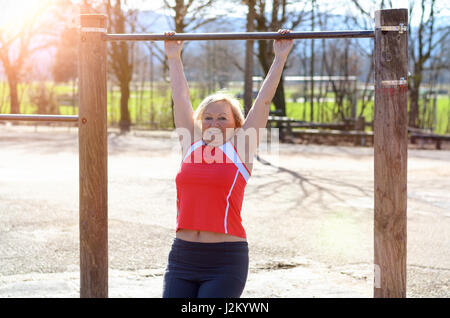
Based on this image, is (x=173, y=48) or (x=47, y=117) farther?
(x=47, y=117)

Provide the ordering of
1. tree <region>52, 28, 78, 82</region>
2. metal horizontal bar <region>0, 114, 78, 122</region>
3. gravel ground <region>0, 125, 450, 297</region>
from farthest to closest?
tree <region>52, 28, 78, 82</region> → gravel ground <region>0, 125, 450, 297</region> → metal horizontal bar <region>0, 114, 78, 122</region>

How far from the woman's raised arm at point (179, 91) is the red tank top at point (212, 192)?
1.05 feet

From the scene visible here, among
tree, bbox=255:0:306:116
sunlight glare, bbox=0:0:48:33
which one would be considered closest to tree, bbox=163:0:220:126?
tree, bbox=255:0:306:116

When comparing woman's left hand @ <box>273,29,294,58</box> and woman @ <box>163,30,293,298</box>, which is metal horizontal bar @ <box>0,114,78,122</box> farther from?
woman's left hand @ <box>273,29,294,58</box>

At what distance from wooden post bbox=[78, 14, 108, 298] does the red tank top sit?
1.76 feet

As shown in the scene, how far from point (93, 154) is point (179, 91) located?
56 centimetres

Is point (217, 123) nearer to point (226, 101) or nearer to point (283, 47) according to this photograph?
point (226, 101)

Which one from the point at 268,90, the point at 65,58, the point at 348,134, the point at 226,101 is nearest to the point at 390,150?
the point at 268,90

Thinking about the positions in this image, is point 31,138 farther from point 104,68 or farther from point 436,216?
point 104,68

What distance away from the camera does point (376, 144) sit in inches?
127

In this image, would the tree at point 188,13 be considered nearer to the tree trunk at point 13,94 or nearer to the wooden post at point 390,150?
the tree trunk at point 13,94

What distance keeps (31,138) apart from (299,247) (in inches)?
439

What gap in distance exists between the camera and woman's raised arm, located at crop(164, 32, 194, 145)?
350 centimetres
